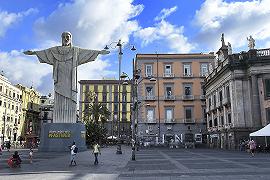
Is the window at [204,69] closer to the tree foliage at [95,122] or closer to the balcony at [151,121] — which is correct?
the balcony at [151,121]

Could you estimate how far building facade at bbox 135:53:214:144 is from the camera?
6062 centimetres

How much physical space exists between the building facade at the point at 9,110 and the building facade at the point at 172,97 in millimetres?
29729

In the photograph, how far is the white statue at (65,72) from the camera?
3094cm

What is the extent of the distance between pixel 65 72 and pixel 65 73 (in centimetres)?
10

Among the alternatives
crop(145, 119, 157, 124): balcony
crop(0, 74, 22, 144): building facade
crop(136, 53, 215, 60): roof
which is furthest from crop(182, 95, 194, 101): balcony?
crop(0, 74, 22, 144): building facade

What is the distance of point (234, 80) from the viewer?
4184 cm

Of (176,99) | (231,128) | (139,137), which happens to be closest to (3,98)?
(139,137)

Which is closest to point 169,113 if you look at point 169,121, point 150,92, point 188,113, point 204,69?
point 169,121

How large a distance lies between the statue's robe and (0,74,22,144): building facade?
40350 millimetres

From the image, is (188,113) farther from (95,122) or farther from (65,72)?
(65,72)

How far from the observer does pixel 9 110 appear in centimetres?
7531

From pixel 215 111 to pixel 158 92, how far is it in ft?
42.6

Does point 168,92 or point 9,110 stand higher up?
point 168,92

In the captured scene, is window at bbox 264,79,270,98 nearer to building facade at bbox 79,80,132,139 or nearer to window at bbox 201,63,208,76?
window at bbox 201,63,208,76
